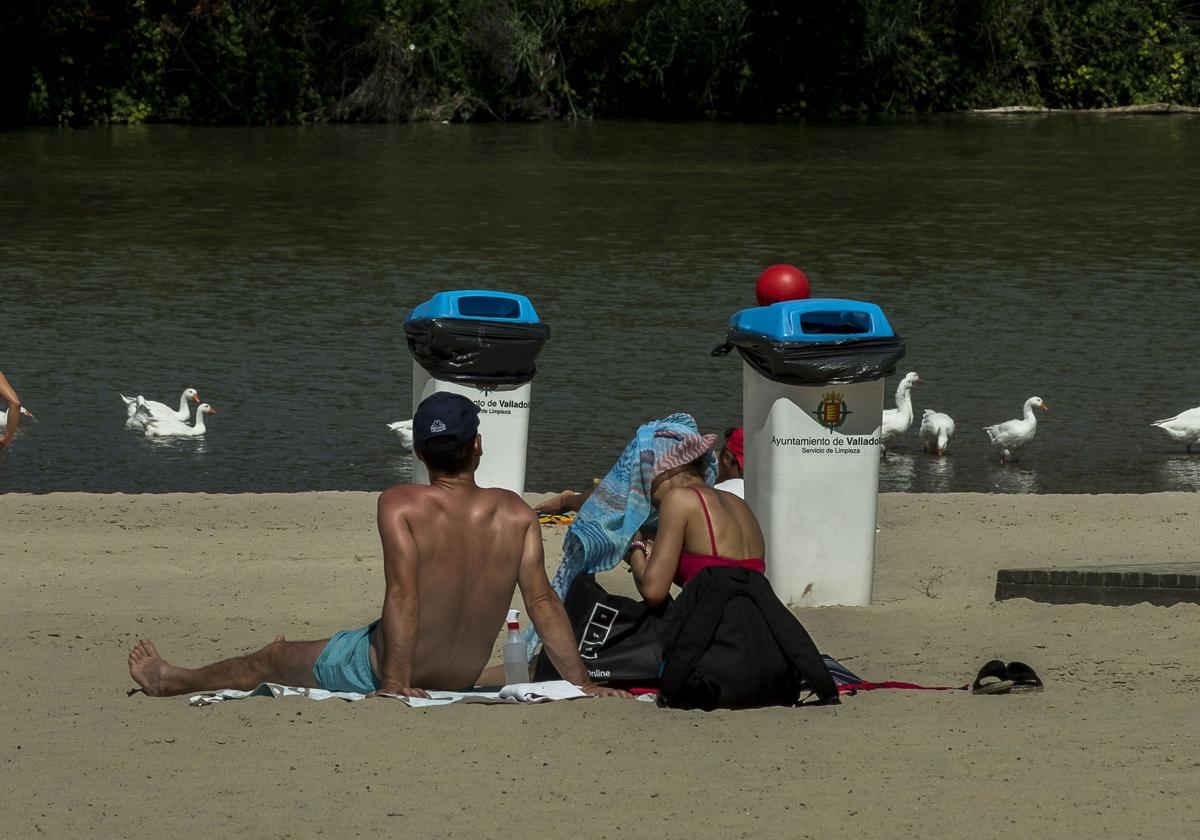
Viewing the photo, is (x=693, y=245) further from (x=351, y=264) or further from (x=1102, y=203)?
(x=1102, y=203)

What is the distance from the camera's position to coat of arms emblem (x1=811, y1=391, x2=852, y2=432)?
7785 millimetres

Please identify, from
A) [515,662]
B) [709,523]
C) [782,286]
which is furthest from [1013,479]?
[515,662]

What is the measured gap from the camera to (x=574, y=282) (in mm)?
19516

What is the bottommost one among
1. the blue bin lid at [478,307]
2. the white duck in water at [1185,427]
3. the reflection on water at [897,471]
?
the reflection on water at [897,471]

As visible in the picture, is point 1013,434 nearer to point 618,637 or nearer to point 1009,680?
point 1009,680

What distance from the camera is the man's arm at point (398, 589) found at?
584 centimetres

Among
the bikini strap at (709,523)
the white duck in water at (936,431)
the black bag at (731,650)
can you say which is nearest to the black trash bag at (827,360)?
the bikini strap at (709,523)

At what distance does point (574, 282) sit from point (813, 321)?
1164cm

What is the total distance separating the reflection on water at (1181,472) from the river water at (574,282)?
30 mm

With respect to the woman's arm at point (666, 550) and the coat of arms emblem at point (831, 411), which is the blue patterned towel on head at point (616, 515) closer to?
the woman's arm at point (666, 550)

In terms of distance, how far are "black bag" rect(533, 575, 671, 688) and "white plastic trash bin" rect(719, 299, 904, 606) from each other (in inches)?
64.2

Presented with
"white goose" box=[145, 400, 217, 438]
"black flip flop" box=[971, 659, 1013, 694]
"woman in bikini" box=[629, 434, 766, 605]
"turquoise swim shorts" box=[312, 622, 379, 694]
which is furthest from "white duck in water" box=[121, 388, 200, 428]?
"black flip flop" box=[971, 659, 1013, 694]

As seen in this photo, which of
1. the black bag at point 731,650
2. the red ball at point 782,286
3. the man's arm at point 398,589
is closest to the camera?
the man's arm at point 398,589

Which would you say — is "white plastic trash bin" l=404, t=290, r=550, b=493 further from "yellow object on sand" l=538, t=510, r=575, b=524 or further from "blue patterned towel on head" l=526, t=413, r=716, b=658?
"blue patterned towel on head" l=526, t=413, r=716, b=658
